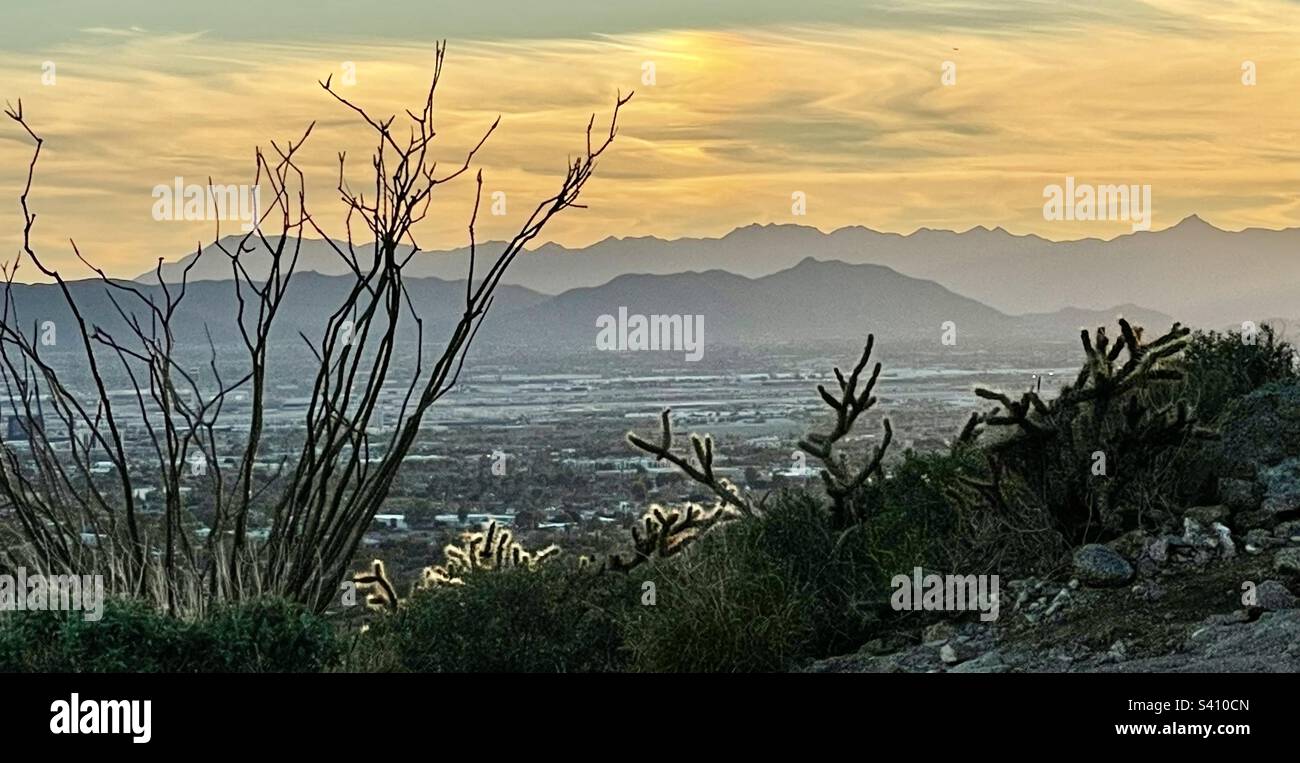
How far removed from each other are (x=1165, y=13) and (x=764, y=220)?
96.6 inches

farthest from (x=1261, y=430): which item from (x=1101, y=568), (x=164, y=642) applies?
(x=164, y=642)

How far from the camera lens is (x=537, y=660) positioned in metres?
6.20

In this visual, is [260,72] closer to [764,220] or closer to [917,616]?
[764,220]

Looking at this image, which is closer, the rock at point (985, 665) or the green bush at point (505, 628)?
the rock at point (985, 665)

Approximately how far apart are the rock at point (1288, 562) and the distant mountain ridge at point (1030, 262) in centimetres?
256

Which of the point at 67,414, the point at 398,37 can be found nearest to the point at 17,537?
the point at 67,414

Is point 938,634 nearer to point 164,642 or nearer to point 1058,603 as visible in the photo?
point 1058,603

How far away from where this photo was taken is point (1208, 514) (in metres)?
6.81

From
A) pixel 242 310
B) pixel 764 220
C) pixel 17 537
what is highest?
pixel 764 220

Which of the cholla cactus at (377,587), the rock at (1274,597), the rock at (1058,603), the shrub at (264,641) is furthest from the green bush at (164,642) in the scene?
the rock at (1274,597)

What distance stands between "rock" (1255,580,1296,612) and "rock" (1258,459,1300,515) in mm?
891

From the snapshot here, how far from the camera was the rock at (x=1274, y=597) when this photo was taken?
5871 millimetres

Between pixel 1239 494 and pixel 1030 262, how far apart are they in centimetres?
268

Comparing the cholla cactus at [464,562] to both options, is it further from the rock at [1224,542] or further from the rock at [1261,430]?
the rock at [1261,430]
